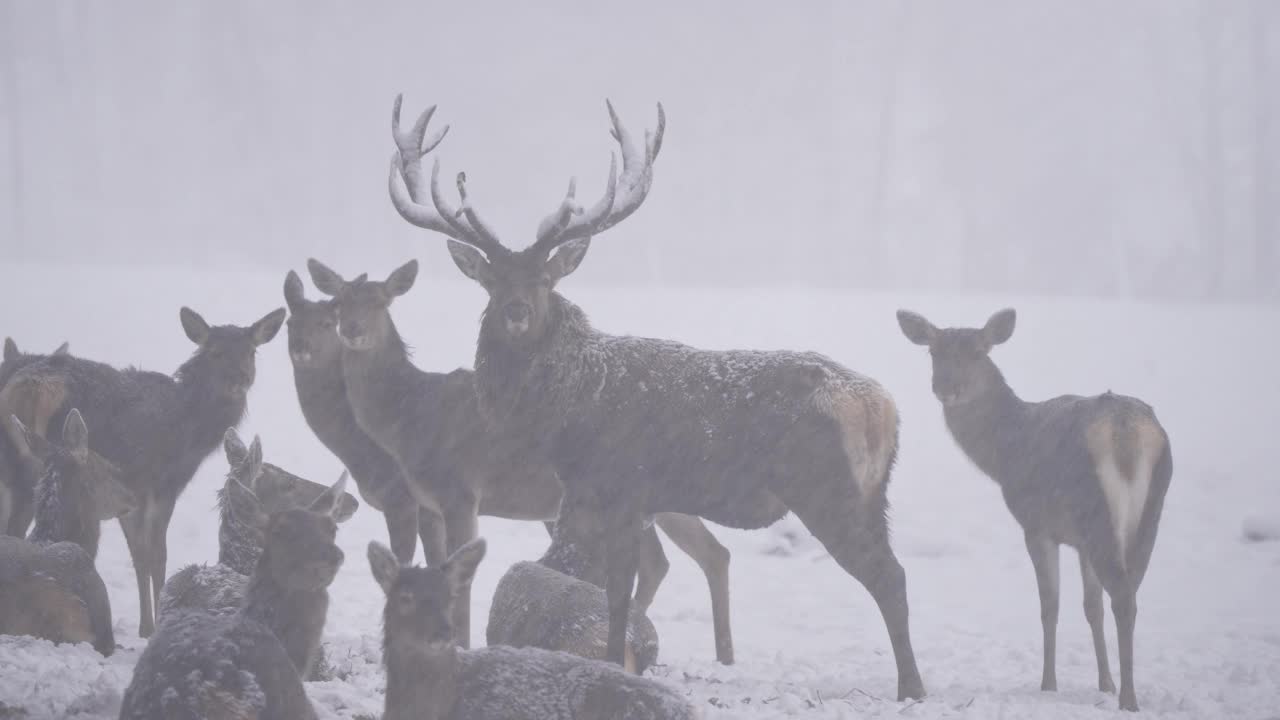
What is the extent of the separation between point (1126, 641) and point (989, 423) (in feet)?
6.95

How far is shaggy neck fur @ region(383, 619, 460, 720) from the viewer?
4918 millimetres

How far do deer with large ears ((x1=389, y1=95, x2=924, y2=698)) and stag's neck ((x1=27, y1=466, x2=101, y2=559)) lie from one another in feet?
8.76

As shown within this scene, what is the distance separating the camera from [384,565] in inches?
196

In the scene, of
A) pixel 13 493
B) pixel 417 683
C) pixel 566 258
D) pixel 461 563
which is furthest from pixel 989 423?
pixel 13 493

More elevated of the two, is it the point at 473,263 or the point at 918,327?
the point at 918,327

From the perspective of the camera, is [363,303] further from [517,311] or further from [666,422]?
[666,422]

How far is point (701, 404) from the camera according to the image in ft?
23.1

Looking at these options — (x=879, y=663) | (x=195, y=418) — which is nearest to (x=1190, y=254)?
(x=879, y=663)

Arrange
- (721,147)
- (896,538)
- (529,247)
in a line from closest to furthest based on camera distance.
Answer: (529,247) → (896,538) → (721,147)

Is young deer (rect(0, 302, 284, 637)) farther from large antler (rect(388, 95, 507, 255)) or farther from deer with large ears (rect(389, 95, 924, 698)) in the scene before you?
deer with large ears (rect(389, 95, 924, 698))

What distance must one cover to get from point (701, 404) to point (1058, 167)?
3327cm

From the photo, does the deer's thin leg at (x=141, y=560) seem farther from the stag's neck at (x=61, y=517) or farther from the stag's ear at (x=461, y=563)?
the stag's ear at (x=461, y=563)

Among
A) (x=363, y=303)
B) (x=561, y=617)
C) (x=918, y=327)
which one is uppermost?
(x=918, y=327)

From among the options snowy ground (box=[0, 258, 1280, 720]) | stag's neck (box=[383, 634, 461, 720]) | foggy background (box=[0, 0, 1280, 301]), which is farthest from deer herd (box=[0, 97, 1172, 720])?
foggy background (box=[0, 0, 1280, 301])
